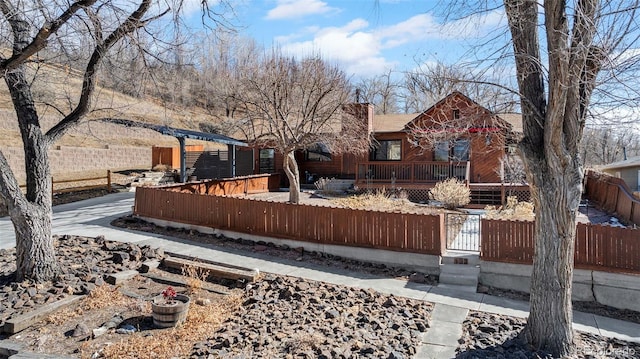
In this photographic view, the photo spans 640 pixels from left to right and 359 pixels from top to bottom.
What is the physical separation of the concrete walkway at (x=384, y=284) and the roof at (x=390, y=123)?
1419 cm

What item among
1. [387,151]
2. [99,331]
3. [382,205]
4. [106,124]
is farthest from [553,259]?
[106,124]

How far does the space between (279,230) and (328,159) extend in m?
14.2

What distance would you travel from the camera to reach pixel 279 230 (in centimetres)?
1122

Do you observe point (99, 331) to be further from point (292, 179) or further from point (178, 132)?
point (178, 132)

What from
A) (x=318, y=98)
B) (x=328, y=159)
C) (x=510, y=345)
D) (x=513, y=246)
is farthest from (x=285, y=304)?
(x=328, y=159)

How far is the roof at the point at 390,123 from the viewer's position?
22834 mm

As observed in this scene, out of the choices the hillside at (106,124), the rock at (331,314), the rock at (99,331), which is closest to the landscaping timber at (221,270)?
the rock at (331,314)

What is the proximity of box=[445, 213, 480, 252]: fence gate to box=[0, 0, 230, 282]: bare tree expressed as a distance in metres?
8.12

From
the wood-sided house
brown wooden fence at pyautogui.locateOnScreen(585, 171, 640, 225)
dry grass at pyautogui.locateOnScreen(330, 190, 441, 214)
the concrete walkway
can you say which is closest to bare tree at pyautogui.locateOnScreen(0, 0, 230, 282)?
the concrete walkway

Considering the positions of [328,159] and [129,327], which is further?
[328,159]

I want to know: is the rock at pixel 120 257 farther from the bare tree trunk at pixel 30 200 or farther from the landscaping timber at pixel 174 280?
the bare tree trunk at pixel 30 200

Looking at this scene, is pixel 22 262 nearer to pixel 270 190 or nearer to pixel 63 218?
pixel 63 218

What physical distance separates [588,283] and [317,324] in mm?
6129

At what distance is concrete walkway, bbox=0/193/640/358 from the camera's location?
21.0ft
